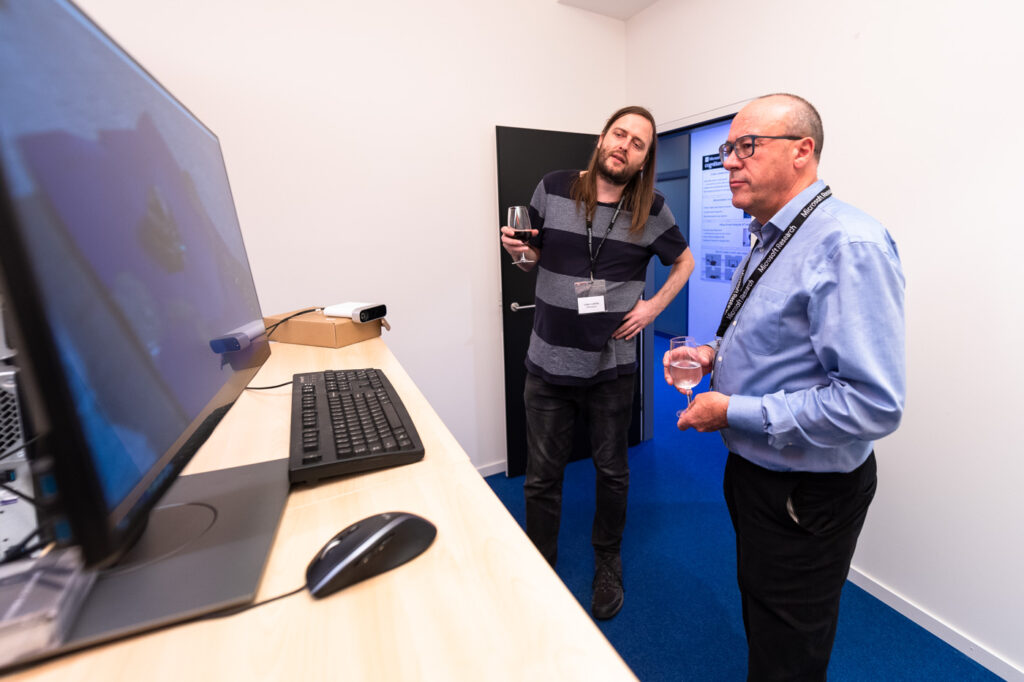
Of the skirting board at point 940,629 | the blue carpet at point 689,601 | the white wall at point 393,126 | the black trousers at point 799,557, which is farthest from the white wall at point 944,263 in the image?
the white wall at point 393,126

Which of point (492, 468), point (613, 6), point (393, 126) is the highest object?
point (613, 6)

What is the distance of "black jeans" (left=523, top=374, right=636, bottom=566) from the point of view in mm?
1784

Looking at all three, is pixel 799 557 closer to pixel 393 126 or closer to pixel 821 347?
pixel 821 347

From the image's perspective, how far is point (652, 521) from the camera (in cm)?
233

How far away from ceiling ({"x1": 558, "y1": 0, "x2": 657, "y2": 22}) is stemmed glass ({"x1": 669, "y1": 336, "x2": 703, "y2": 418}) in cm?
228

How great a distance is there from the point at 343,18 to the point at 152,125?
2063mm

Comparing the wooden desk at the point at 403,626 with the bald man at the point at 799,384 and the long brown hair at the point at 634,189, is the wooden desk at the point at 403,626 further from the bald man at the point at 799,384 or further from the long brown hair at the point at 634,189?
the long brown hair at the point at 634,189

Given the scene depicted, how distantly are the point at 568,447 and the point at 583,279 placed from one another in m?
0.66

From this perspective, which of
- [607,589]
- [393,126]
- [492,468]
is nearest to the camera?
[607,589]

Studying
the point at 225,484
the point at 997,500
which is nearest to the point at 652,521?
the point at 997,500

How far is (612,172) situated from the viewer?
169cm

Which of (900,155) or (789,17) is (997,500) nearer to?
(900,155)

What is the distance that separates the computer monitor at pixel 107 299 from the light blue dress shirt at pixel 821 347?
1.03 metres

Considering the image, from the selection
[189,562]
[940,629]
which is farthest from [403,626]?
[940,629]
